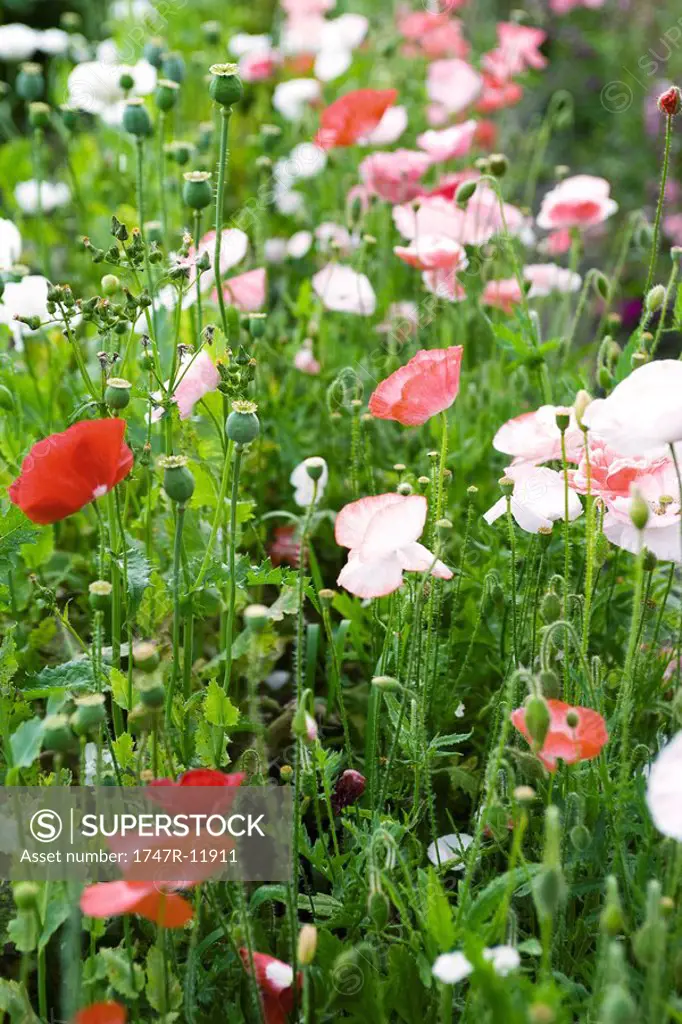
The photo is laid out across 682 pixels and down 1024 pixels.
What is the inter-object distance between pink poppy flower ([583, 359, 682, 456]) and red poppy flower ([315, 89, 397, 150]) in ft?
3.85

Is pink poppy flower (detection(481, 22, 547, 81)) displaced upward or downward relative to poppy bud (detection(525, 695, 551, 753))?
upward

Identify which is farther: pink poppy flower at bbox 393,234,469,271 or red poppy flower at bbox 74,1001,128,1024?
pink poppy flower at bbox 393,234,469,271

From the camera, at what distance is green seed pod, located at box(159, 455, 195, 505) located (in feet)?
3.90

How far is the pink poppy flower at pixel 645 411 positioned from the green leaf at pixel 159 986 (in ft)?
2.15

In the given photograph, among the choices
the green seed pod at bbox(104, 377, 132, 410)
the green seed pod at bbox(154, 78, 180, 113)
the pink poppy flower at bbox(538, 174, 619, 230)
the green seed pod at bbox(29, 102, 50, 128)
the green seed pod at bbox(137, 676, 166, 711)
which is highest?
the green seed pod at bbox(29, 102, 50, 128)

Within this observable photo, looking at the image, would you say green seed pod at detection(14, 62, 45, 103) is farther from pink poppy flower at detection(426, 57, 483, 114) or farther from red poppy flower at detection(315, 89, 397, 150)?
pink poppy flower at detection(426, 57, 483, 114)

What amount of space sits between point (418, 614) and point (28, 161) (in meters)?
2.57

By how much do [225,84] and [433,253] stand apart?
1.80 feet

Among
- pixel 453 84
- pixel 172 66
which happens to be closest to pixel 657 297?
pixel 172 66

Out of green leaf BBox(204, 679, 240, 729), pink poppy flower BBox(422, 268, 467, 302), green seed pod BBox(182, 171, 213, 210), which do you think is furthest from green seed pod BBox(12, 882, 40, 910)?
pink poppy flower BBox(422, 268, 467, 302)

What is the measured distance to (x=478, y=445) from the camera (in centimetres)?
196

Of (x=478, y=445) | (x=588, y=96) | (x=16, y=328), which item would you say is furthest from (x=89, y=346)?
(x=588, y=96)

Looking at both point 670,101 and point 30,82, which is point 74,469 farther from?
point 30,82

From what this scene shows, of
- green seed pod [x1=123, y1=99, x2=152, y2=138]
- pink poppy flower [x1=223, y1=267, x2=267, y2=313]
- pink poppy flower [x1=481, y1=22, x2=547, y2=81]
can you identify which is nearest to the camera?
green seed pod [x1=123, y1=99, x2=152, y2=138]
